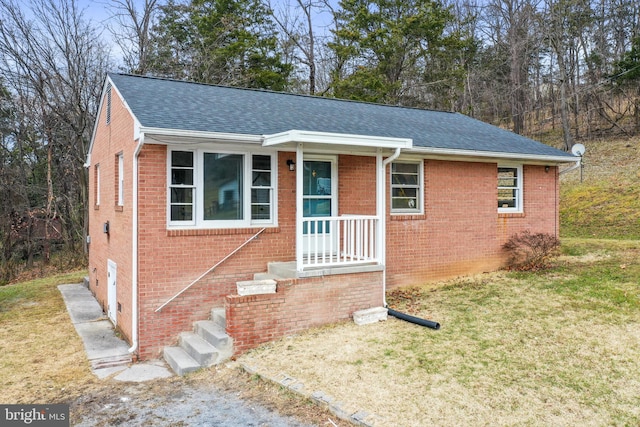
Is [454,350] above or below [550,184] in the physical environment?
below

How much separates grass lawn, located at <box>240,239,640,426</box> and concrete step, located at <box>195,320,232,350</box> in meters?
0.42

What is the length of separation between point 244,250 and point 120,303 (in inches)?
102

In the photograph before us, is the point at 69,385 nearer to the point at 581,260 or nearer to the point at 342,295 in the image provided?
the point at 342,295

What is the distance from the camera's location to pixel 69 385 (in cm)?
612

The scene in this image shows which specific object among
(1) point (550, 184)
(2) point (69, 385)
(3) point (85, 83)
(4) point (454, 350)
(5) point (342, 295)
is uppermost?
(3) point (85, 83)

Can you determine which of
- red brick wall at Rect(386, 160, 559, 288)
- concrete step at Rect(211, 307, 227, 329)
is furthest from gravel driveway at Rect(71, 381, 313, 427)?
red brick wall at Rect(386, 160, 559, 288)

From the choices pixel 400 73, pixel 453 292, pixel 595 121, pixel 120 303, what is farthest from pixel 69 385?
pixel 595 121

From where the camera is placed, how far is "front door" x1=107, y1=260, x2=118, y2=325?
8961 millimetres

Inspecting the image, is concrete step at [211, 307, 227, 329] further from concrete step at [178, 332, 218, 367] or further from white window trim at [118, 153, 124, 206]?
white window trim at [118, 153, 124, 206]

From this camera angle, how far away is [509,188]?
458 inches

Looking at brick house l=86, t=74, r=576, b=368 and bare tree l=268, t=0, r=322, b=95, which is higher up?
bare tree l=268, t=0, r=322, b=95

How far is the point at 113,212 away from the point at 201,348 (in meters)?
4.09

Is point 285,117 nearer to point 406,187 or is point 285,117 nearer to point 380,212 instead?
point 380,212

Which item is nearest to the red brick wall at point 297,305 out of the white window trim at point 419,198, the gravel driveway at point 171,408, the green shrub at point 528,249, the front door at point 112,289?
the gravel driveway at point 171,408
